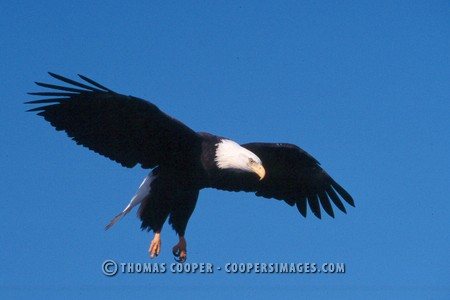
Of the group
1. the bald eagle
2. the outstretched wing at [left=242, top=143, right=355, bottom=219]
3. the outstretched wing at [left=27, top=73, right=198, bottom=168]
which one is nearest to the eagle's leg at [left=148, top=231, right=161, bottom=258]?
the bald eagle

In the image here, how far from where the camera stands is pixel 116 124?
372 inches

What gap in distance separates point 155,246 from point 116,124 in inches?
56.5

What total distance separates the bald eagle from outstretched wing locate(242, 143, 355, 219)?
2.62ft

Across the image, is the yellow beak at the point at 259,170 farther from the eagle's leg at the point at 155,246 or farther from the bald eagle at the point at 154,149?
the eagle's leg at the point at 155,246

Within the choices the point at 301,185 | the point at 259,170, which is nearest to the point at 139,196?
the point at 259,170

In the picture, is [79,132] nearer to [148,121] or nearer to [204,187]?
[148,121]

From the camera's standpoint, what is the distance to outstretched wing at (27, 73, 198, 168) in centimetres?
923

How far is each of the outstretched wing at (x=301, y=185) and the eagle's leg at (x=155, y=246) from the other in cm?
172

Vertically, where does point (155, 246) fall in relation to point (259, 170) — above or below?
below

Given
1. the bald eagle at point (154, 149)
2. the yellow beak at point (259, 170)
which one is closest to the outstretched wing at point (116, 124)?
the bald eagle at point (154, 149)

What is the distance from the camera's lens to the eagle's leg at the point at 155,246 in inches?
381

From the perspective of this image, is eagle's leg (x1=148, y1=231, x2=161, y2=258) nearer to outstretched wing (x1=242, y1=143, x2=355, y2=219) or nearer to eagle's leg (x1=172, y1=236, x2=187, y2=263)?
eagle's leg (x1=172, y1=236, x2=187, y2=263)

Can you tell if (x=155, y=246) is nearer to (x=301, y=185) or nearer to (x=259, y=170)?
(x=259, y=170)

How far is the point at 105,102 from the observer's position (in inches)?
364
